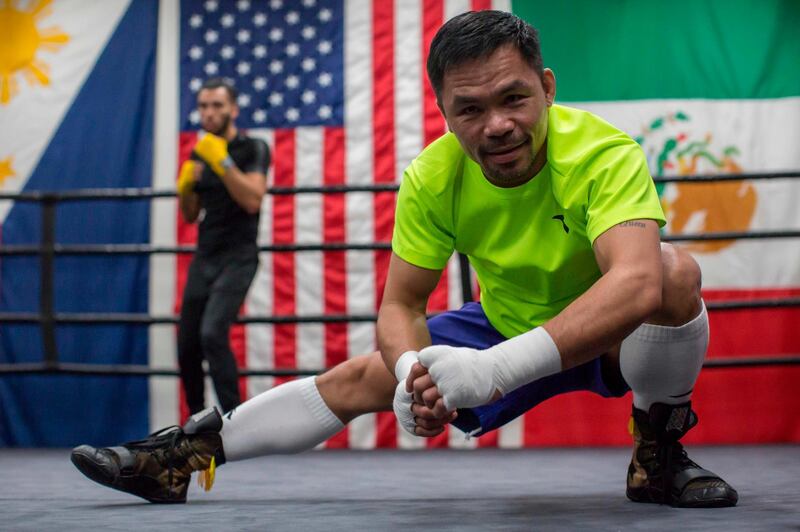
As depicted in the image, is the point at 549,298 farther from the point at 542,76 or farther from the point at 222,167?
the point at 222,167

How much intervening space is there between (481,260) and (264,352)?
8.22 feet

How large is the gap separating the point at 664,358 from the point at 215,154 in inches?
79.5

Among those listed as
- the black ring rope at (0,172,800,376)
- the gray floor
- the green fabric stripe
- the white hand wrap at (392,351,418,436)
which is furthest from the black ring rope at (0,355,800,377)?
the white hand wrap at (392,351,418,436)

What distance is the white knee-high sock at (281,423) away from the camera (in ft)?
5.96

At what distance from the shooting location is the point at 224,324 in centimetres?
325

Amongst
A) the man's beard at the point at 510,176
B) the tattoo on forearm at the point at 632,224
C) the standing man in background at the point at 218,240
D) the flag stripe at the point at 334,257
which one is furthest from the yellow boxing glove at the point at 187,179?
the tattoo on forearm at the point at 632,224

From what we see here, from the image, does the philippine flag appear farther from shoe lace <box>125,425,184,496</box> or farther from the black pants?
shoe lace <box>125,425,184,496</box>

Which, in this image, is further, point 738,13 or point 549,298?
point 738,13

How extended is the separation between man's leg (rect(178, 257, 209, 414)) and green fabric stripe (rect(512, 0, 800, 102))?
162 centimetres

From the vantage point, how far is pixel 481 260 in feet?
5.73

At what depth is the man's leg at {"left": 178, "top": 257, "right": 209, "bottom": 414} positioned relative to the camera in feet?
11.0

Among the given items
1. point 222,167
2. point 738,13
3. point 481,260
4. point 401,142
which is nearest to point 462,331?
point 481,260

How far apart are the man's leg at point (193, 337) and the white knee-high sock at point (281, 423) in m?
1.54

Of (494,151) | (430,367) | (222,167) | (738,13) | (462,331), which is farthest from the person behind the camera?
(738,13)
